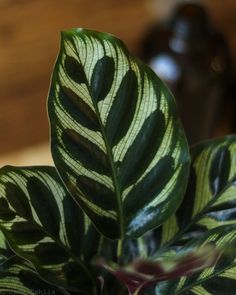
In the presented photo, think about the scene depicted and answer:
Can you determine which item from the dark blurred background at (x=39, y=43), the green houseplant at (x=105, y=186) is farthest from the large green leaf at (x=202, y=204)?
the dark blurred background at (x=39, y=43)

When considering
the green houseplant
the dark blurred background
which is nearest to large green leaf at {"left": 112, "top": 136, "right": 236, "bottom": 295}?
the green houseplant

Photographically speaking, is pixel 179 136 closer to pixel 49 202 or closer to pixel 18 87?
pixel 49 202

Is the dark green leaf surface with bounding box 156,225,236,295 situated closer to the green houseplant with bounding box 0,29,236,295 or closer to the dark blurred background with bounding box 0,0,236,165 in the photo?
the green houseplant with bounding box 0,29,236,295

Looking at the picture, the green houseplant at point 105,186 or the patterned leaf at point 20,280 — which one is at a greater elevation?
the green houseplant at point 105,186

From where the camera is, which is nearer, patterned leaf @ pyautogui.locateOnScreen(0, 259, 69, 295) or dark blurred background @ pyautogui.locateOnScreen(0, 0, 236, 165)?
patterned leaf @ pyautogui.locateOnScreen(0, 259, 69, 295)

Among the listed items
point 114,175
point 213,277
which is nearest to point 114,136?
point 114,175

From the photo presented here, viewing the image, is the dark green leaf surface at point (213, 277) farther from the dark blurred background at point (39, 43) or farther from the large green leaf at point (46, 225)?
the dark blurred background at point (39, 43)

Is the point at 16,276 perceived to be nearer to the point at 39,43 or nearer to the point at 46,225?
the point at 46,225
